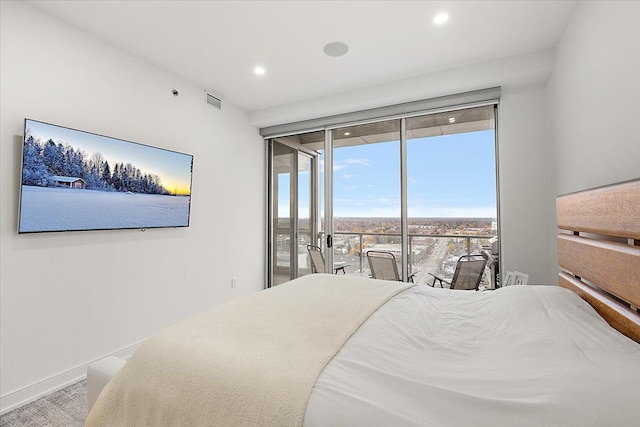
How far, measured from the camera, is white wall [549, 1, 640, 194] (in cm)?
152

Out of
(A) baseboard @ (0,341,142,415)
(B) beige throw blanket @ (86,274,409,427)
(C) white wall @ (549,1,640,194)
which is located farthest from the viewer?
(A) baseboard @ (0,341,142,415)

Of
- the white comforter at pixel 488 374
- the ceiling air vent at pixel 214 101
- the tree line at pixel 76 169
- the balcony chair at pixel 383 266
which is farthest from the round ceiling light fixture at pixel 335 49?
the white comforter at pixel 488 374

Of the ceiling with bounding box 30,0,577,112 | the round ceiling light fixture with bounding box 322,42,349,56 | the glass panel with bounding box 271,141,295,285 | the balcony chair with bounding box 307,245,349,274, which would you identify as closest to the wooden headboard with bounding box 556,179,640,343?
the ceiling with bounding box 30,0,577,112

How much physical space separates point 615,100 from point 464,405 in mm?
1845

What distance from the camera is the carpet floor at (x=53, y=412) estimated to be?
6.41 ft

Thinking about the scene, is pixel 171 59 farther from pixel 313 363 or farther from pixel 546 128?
pixel 546 128

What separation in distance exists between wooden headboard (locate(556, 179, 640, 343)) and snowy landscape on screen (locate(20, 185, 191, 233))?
10.8 ft

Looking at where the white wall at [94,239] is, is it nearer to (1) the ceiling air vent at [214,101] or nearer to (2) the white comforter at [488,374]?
(1) the ceiling air vent at [214,101]

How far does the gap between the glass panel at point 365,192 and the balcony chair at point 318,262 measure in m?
0.06

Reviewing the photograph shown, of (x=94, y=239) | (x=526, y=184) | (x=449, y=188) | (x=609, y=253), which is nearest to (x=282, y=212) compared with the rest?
(x=449, y=188)

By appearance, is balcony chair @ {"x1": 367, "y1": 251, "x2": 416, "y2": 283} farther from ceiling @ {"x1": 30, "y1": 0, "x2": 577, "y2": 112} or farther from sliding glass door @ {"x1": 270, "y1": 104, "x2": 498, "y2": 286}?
ceiling @ {"x1": 30, "y1": 0, "x2": 577, "y2": 112}

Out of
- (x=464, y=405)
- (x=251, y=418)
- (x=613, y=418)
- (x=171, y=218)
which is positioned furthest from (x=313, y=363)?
(x=171, y=218)

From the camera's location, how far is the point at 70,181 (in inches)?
92.4

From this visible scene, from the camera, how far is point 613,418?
2.49 feet
